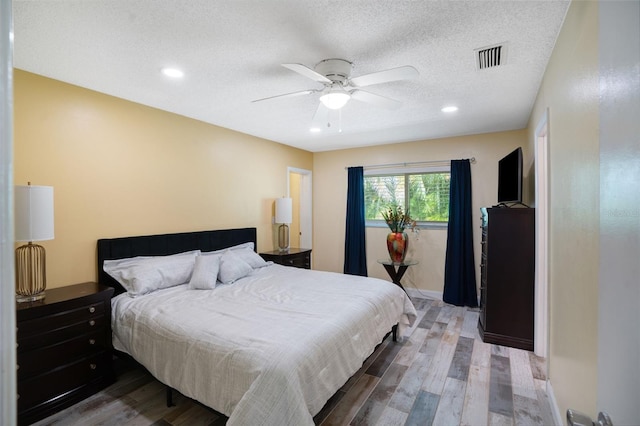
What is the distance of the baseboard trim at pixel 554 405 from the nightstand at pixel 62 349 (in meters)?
3.31

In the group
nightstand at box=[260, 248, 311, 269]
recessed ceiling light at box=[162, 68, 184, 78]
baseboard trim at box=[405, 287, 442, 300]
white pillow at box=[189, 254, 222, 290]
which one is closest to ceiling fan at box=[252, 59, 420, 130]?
recessed ceiling light at box=[162, 68, 184, 78]

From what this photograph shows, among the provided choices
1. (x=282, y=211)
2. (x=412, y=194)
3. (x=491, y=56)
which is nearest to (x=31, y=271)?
(x=282, y=211)

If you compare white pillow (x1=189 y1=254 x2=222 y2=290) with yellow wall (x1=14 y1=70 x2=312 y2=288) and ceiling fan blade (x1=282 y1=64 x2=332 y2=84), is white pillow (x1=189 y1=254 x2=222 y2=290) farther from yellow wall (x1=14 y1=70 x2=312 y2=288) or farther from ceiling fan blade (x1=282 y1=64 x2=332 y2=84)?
ceiling fan blade (x1=282 y1=64 x2=332 y2=84)

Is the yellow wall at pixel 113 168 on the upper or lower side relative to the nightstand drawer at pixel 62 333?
upper

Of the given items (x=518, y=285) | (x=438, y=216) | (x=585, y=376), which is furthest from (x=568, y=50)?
(x=438, y=216)

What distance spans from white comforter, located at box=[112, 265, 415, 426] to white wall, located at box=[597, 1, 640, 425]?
1.36 m

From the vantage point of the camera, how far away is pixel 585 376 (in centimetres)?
142

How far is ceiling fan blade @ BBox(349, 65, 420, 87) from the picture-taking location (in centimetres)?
196

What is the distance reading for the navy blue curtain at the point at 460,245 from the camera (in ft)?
14.8

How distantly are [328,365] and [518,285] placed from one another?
7.68 feet

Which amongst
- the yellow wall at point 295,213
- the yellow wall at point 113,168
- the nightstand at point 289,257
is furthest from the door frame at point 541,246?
the yellow wall at point 295,213

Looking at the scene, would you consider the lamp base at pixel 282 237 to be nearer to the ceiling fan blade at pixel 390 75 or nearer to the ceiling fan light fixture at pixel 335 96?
the ceiling fan light fixture at pixel 335 96

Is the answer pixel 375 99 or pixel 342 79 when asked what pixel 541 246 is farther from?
pixel 342 79

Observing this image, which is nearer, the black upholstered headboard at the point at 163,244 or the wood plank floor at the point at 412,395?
the wood plank floor at the point at 412,395
